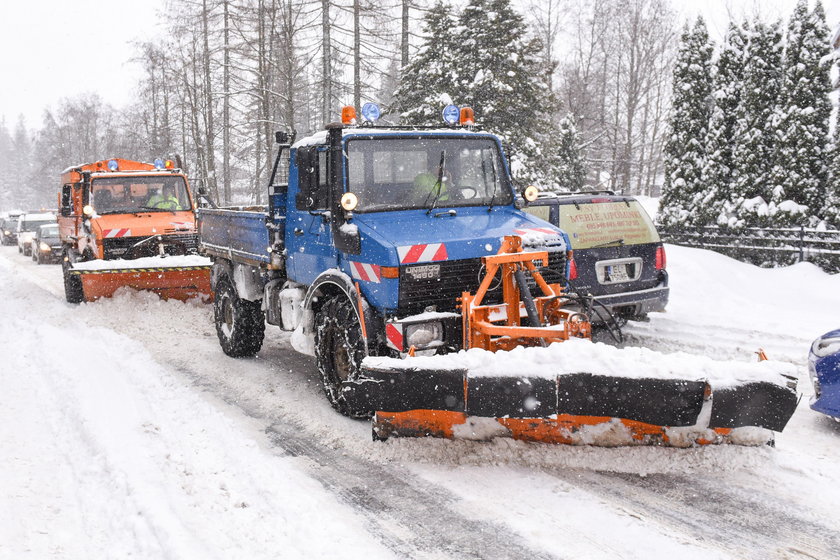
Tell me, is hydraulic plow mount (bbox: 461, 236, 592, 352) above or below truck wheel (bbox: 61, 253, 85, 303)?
above

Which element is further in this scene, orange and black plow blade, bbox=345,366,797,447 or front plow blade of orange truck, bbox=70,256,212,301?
front plow blade of orange truck, bbox=70,256,212,301

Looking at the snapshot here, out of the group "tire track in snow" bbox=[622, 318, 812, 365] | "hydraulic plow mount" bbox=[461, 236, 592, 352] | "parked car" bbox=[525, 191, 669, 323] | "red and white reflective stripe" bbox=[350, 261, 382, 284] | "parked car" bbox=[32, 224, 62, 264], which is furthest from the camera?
"parked car" bbox=[32, 224, 62, 264]

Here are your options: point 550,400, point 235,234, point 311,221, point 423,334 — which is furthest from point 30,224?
point 550,400

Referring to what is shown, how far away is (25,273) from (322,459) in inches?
724

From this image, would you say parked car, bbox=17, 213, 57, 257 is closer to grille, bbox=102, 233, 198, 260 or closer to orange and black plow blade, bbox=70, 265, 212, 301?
grille, bbox=102, 233, 198, 260

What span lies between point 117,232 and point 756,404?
10718 mm

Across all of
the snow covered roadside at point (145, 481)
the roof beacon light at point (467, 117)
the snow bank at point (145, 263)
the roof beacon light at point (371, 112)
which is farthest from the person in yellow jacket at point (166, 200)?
the roof beacon light at point (467, 117)

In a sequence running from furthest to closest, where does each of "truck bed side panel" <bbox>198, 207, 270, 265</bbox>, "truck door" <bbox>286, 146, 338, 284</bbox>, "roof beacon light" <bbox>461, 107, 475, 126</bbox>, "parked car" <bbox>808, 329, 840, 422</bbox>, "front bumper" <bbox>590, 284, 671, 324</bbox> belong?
1. "front bumper" <bbox>590, 284, 671, 324</bbox>
2. "truck bed side panel" <bbox>198, 207, 270, 265</bbox>
3. "roof beacon light" <bbox>461, 107, 475, 126</bbox>
4. "truck door" <bbox>286, 146, 338, 284</bbox>
5. "parked car" <bbox>808, 329, 840, 422</bbox>

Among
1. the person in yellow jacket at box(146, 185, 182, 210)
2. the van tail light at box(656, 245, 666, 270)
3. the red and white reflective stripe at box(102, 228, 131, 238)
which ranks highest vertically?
the person in yellow jacket at box(146, 185, 182, 210)

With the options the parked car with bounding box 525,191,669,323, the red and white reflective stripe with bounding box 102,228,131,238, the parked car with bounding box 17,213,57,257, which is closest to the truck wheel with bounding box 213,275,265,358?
the parked car with bounding box 525,191,669,323

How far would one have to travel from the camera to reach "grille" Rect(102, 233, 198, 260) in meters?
11.7

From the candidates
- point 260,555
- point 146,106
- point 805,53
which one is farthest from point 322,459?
point 146,106

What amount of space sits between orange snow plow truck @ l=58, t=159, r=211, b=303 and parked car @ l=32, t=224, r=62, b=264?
35.7ft

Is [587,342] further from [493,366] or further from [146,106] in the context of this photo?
[146,106]
